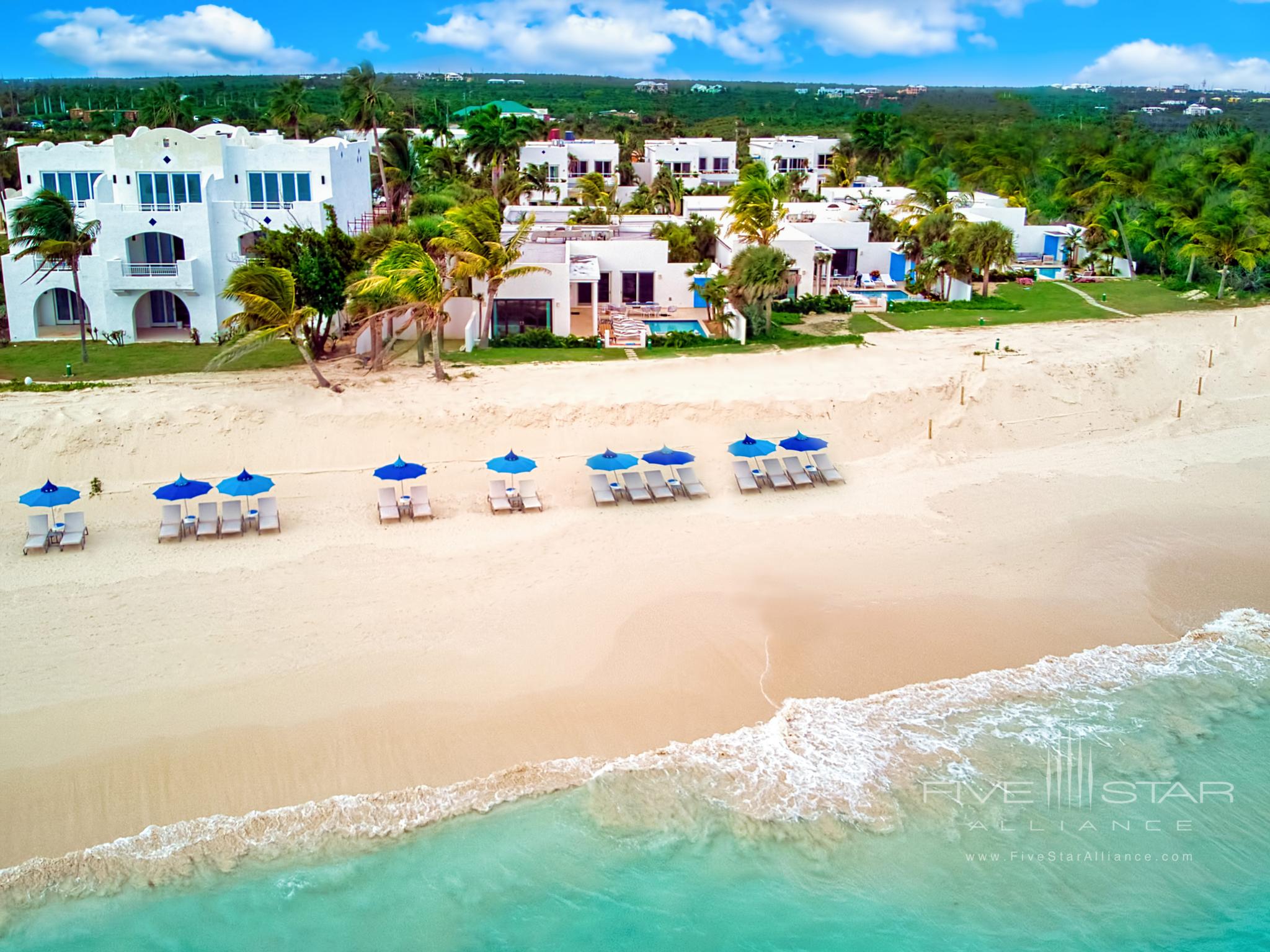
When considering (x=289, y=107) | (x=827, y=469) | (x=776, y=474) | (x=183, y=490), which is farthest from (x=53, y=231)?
(x=289, y=107)

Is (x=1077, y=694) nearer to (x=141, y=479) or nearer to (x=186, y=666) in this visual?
(x=186, y=666)

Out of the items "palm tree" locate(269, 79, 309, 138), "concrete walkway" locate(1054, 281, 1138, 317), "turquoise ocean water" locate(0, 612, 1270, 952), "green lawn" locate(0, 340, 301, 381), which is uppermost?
"palm tree" locate(269, 79, 309, 138)

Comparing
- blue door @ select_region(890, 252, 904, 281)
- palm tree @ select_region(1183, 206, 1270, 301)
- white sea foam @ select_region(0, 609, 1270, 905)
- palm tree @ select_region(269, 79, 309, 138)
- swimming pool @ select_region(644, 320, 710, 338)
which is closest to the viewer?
white sea foam @ select_region(0, 609, 1270, 905)

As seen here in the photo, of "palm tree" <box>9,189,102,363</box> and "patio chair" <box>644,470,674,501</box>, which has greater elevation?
"palm tree" <box>9,189,102,363</box>

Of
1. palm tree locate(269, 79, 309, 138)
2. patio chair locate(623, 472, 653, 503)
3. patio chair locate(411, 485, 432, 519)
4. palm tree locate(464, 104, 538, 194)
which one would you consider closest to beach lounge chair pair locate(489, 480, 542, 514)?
patio chair locate(411, 485, 432, 519)

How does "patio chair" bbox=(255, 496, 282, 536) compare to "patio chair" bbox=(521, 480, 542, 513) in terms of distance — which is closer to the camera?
"patio chair" bbox=(255, 496, 282, 536)

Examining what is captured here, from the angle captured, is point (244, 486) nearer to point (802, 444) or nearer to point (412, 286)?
point (412, 286)

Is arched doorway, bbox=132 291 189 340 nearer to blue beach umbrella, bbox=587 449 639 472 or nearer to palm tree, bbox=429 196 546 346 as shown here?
palm tree, bbox=429 196 546 346
